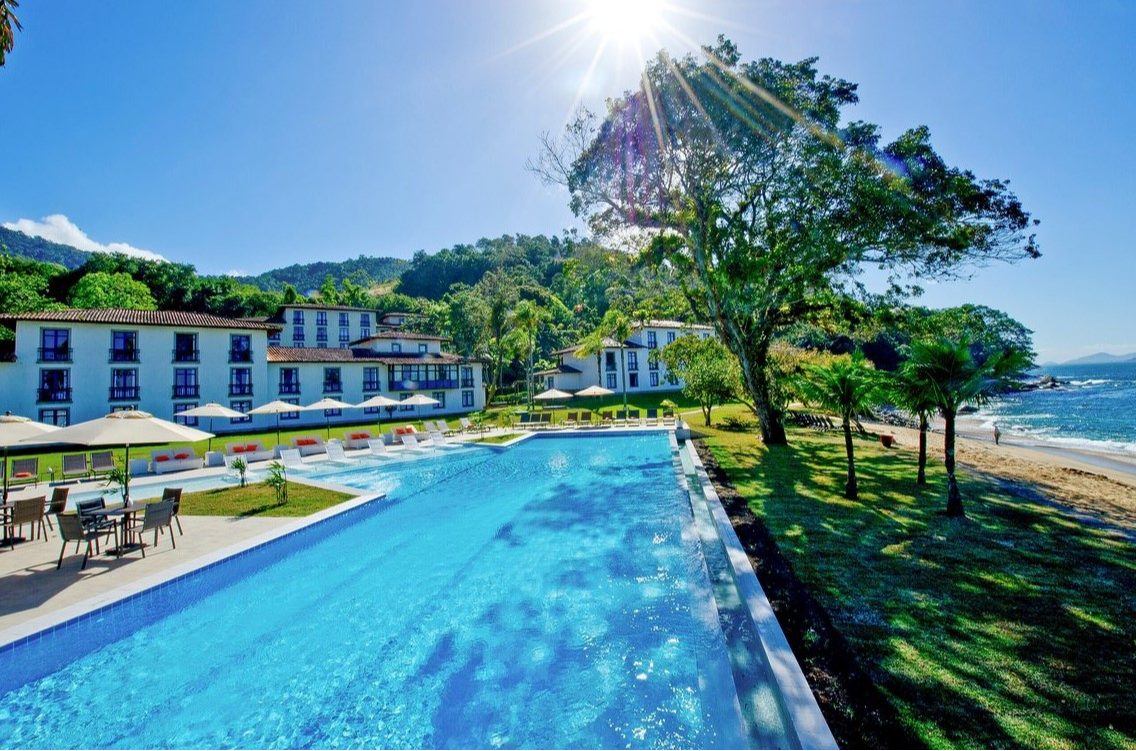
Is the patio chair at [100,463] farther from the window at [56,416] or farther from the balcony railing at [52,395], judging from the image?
the balcony railing at [52,395]

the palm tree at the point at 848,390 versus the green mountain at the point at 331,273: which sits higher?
the green mountain at the point at 331,273

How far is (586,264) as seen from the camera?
19.1m

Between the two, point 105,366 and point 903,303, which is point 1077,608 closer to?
point 903,303

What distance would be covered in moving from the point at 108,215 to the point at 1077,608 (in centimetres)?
3709

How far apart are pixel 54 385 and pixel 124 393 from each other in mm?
2904

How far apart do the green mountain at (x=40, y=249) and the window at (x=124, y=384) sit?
133 metres

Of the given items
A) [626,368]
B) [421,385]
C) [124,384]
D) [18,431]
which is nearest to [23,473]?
[18,431]

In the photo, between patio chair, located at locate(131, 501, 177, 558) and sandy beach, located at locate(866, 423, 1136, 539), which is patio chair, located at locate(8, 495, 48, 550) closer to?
patio chair, located at locate(131, 501, 177, 558)

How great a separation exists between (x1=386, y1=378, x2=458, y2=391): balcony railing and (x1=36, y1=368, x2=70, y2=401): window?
17.6m

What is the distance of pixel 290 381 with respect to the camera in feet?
111

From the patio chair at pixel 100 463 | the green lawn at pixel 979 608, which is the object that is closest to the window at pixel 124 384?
the patio chair at pixel 100 463

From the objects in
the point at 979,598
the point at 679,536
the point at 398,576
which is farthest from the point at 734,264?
the point at 398,576

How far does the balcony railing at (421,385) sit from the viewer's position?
3762cm

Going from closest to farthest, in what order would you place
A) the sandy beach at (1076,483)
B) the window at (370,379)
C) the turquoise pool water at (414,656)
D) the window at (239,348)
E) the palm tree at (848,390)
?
the turquoise pool water at (414,656)
the sandy beach at (1076,483)
the palm tree at (848,390)
the window at (239,348)
the window at (370,379)
